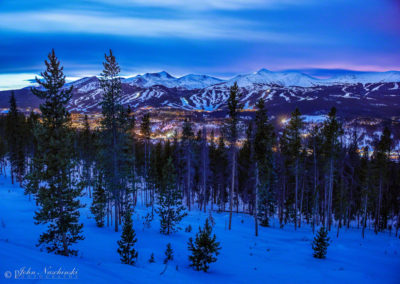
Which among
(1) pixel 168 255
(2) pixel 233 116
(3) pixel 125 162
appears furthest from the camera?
(3) pixel 125 162

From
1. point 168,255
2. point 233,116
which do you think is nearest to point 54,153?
point 168,255

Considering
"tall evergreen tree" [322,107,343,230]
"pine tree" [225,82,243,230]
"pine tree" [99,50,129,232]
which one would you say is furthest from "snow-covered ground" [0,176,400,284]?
"tall evergreen tree" [322,107,343,230]

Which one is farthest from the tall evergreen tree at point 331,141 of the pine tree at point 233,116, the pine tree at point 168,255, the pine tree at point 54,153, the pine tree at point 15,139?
the pine tree at point 15,139

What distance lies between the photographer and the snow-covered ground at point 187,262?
28.7 feet

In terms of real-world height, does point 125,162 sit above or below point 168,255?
above

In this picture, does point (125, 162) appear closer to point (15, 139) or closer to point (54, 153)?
point (54, 153)

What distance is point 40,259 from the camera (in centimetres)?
864

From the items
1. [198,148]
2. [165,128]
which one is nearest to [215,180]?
[198,148]

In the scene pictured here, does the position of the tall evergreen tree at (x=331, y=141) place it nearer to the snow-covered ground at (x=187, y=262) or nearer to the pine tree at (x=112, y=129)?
the snow-covered ground at (x=187, y=262)

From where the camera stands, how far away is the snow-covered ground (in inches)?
344

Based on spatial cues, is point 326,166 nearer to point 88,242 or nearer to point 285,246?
point 285,246

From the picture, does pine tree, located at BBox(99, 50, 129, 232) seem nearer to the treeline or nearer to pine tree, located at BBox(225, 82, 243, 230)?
the treeline

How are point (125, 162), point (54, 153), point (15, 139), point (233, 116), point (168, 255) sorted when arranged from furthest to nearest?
point (15, 139) → point (125, 162) → point (233, 116) → point (168, 255) → point (54, 153)

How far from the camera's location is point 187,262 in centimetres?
1295
